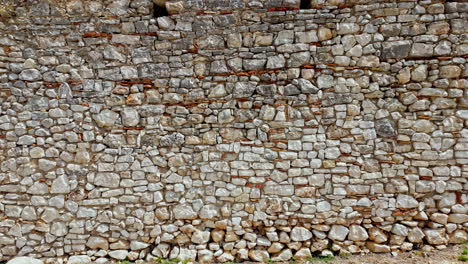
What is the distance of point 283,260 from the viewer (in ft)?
11.1

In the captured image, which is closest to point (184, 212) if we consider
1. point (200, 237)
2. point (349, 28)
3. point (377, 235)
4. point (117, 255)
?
point (200, 237)

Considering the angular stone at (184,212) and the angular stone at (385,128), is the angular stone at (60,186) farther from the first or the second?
the angular stone at (385,128)

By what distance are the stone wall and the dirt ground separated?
0.33ft

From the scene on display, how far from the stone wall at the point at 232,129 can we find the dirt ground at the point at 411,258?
4.0 inches

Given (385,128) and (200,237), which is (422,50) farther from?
(200,237)

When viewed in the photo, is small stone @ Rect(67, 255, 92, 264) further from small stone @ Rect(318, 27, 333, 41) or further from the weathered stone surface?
small stone @ Rect(318, 27, 333, 41)

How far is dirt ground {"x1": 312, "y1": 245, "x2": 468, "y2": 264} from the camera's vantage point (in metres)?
3.21

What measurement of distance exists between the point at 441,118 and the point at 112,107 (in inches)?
177

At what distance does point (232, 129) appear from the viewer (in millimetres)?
3455

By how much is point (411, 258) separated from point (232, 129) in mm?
2916

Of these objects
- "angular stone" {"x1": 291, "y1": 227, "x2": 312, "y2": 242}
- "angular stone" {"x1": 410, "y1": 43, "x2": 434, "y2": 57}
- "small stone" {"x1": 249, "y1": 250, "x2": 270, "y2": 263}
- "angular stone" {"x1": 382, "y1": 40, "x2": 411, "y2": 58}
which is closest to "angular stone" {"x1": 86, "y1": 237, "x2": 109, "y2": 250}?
"small stone" {"x1": 249, "y1": 250, "x2": 270, "y2": 263}

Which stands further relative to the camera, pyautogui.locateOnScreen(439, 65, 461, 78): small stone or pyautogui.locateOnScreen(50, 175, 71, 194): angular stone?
pyautogui.locateOnScreen(50, 175, 71, 194): angular stone

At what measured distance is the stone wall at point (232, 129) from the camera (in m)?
3.34

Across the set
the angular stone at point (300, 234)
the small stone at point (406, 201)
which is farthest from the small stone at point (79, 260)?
the small stone at point (406, 201)
